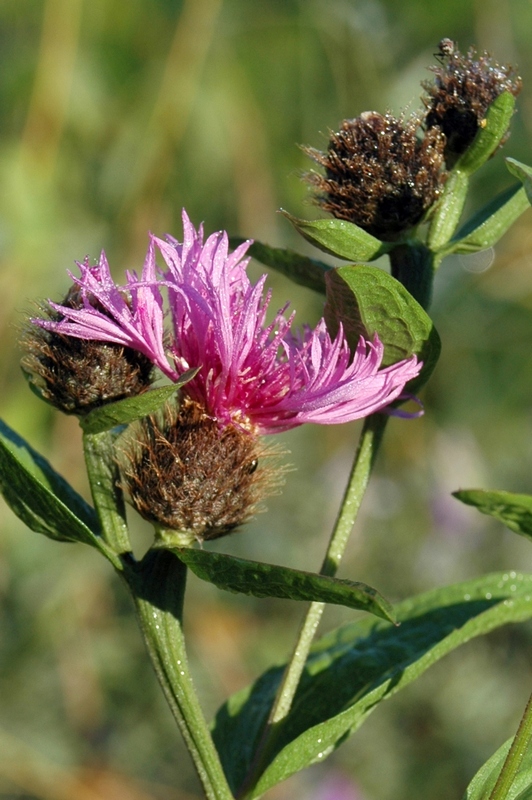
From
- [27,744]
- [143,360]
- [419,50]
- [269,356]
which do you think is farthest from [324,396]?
[419,50]

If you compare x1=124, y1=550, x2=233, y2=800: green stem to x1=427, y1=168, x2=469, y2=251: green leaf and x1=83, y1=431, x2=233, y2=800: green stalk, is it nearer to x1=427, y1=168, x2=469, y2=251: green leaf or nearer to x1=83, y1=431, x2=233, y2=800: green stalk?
x1=83, y1=431, x2=233, y2=800: green stalk

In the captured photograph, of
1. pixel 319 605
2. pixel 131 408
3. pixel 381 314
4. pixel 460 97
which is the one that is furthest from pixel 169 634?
pixel 460 97

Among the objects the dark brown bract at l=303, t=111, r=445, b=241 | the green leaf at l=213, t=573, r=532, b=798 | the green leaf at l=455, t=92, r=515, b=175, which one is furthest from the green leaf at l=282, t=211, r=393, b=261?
the green leaf at l=213, t=573, r=532, b=798

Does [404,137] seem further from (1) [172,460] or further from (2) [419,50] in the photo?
(2) [419,50]

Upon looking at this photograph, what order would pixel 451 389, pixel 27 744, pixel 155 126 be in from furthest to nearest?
pixel 451 389
pixel 155 126
pixel 27 744

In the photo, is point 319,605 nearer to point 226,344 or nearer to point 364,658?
point 364,658

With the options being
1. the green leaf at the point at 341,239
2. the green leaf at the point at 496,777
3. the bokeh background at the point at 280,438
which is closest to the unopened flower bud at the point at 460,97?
the green leaf at the point at 341,239
